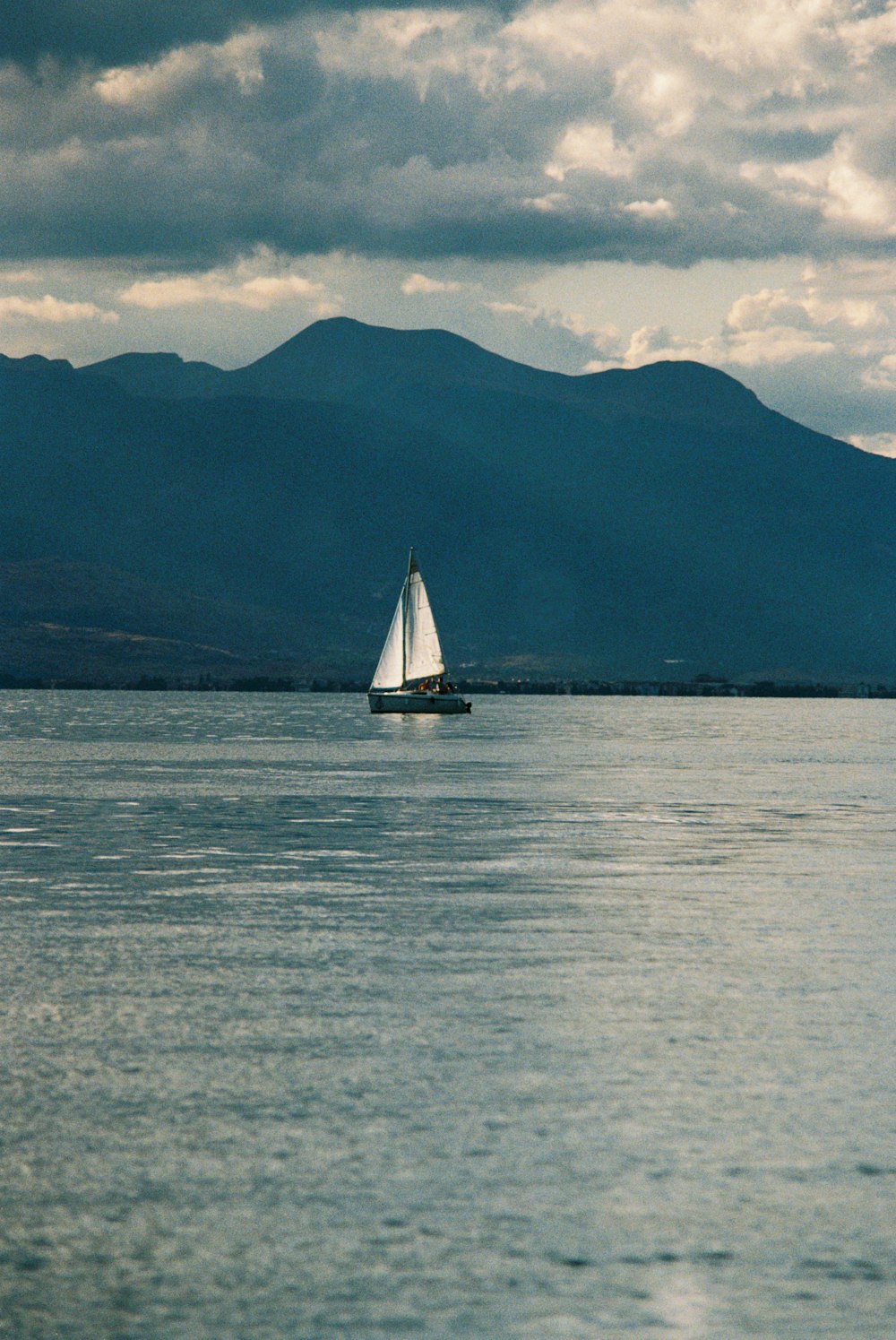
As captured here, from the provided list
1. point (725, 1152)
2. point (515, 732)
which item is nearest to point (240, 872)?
point (725, 1152)

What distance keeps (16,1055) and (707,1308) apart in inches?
481

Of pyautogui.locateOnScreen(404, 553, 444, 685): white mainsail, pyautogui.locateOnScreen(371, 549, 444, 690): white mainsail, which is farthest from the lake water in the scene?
pyautogui.locateOnScreen(404, 553, 444, 685): white mainsail

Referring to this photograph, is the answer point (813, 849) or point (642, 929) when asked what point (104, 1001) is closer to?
point (642, 929)

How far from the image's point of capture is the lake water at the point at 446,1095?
51.6 feet

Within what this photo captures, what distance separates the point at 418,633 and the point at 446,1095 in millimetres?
174559

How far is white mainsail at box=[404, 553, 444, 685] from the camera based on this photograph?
195 m

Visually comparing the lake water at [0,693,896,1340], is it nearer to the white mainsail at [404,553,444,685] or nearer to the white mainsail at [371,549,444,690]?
the white mainsail at [371,549,444,690]

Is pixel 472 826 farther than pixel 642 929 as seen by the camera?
Yes

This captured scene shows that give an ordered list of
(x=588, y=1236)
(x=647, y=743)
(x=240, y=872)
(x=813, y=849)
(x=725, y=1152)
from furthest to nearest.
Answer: (x=647, y=743), (x=813, y=849), (x=240, y=872), (x=725, y=1152), (x=588, y=1236)

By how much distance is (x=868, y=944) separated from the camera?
3512 cm

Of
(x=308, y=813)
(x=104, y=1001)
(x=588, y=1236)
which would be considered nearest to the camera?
(x=588, y=1236)

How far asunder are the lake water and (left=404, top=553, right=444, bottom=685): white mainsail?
142 m

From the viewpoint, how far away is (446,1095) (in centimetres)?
2222

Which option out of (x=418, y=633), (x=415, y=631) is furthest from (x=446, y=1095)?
(x=418, y=633)
